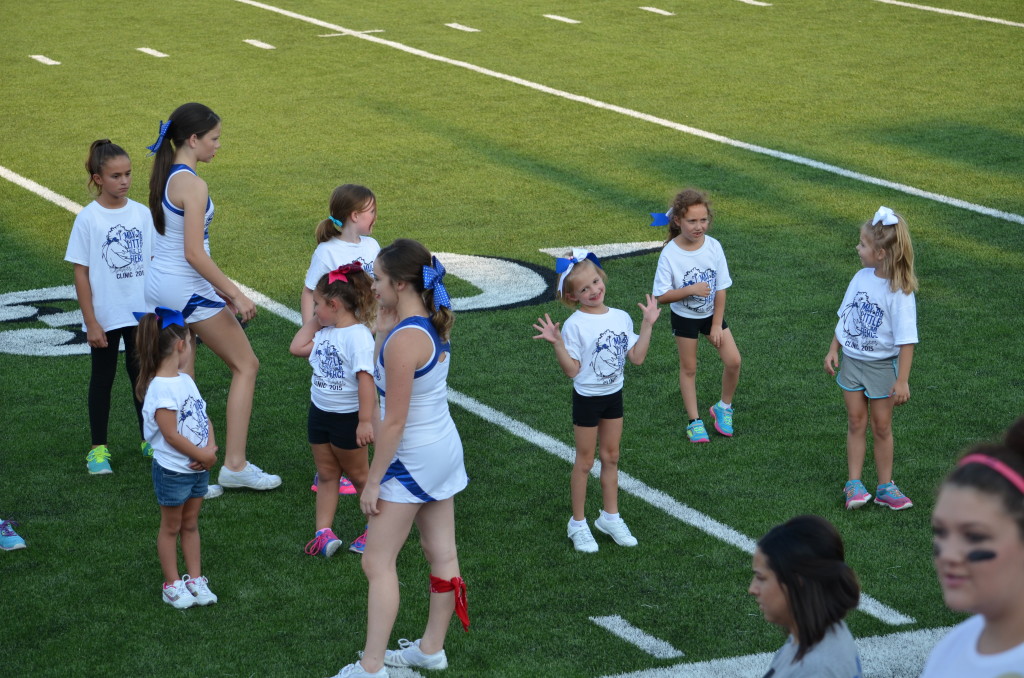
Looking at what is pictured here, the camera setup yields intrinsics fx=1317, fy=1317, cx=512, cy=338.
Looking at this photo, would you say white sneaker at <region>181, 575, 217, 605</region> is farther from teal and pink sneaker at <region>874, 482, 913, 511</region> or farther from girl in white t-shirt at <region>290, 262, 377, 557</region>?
teal and pink sneaker at <region>874, 482, 913, 511</region>

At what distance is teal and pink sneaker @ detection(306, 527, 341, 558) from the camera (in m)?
6.71

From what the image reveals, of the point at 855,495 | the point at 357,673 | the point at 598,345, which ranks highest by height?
the point at 598,345

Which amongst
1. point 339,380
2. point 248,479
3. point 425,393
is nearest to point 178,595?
point 339,380

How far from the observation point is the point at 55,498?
296 inches

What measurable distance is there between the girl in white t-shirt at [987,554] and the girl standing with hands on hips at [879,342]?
164 inches

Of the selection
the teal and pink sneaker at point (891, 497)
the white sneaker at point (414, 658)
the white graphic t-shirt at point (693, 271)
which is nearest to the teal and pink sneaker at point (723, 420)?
the white graphic t-shirt at point (693, 271)

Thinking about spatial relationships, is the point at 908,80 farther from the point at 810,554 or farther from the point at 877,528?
the point at 810,554

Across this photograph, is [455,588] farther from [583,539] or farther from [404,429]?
[583,539]

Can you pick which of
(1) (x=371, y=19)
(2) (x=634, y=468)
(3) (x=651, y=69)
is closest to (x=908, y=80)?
(3) (x=651, y=69)

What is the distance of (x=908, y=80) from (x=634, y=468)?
14423mm

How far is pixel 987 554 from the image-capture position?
2623 millimetres

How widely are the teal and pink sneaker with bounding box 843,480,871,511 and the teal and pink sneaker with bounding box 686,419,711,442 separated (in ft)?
3.76

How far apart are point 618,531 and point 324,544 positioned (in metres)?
1.51

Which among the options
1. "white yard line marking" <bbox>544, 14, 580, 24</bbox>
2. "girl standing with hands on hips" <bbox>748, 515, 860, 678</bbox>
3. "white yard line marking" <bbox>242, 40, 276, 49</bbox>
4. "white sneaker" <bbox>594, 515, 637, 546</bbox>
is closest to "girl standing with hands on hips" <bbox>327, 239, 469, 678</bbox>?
"white sneaker" <bbox>594, 515, 637, 546</bbox>
